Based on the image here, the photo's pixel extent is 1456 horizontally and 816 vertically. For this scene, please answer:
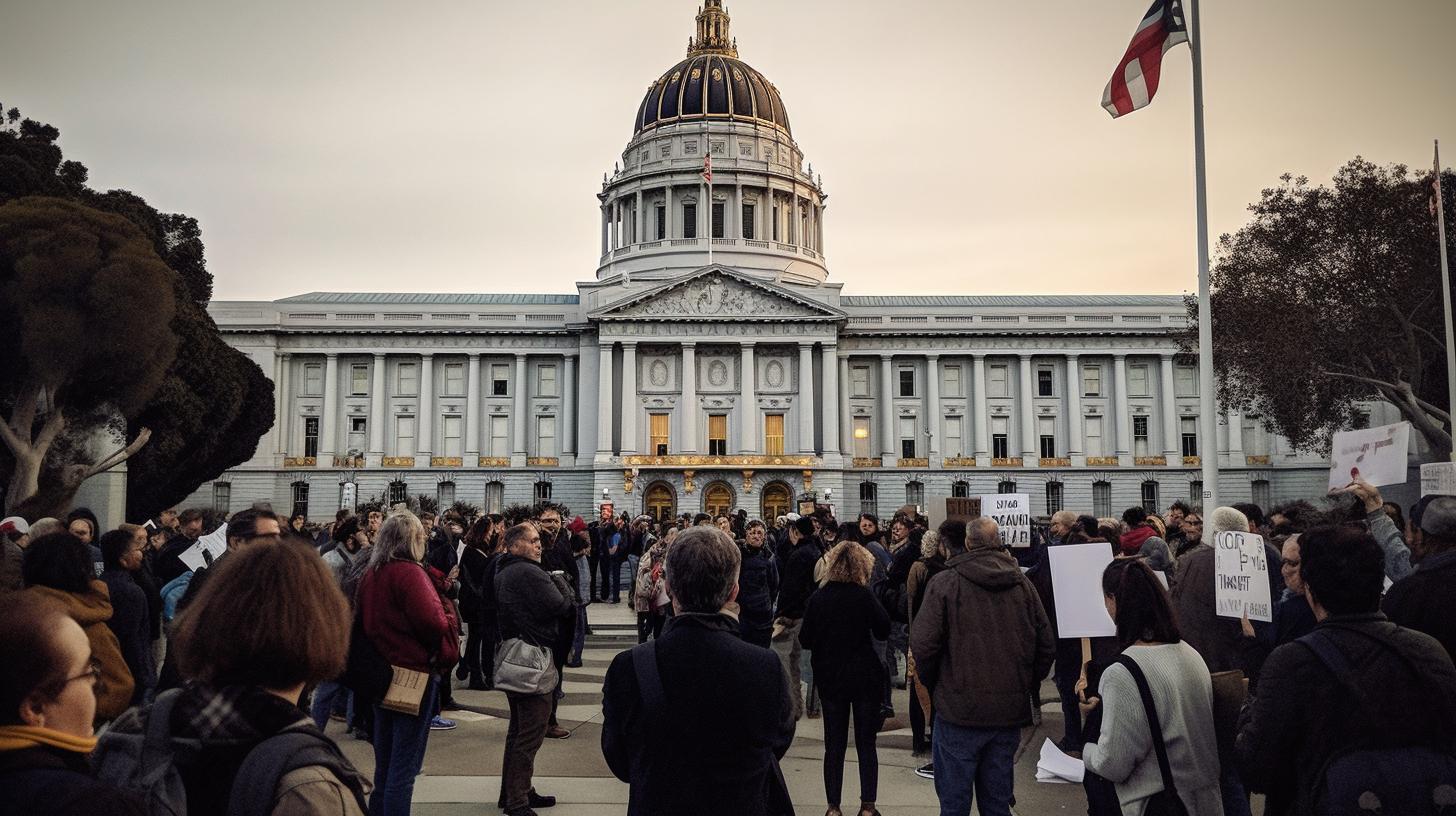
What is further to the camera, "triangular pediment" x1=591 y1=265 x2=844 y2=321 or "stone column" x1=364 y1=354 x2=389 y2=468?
"stone column" x1=364 y1=354 x2=389 y2=468

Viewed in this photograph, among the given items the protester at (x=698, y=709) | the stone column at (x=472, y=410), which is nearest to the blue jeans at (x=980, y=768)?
the protester at (x=698, y=709)

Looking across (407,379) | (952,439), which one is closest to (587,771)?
(952,439)

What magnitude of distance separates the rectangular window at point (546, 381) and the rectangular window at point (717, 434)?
10.2 m

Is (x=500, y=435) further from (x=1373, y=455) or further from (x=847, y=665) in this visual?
(x=847, y=665)

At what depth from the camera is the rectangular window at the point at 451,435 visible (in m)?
64.0

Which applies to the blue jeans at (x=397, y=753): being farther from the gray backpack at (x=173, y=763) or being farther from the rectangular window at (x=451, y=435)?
the rectangular window at (x=451, y=435)

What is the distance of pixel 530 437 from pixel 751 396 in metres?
13.7

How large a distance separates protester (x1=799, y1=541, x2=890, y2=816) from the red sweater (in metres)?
2.69

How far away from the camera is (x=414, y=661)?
21.3ft

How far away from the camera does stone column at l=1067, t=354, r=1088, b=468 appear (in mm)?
63906

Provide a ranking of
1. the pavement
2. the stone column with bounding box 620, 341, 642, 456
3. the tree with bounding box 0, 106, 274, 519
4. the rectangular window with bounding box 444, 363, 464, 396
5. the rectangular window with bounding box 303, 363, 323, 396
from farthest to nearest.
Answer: the rectangular window with bounding box 444, 363, 464, 396
the rectangular window with bounding box 303, 363, 323, 396
the stone column with bounding box 620, 341, 642, 456
the tree with bounding box 0, 106, 274, 519
the pavement

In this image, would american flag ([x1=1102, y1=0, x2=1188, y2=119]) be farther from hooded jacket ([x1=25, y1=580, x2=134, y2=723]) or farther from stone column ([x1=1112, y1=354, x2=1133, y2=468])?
stone column ([x1=1112, y1=354, x2=1133, y2=468])

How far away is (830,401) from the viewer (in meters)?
60.5

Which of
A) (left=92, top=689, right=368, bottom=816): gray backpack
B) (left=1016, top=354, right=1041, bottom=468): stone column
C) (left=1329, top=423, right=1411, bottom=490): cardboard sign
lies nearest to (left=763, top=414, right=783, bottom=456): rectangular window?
(left=1016, top=354, right=1041, bottom=468): stone column
